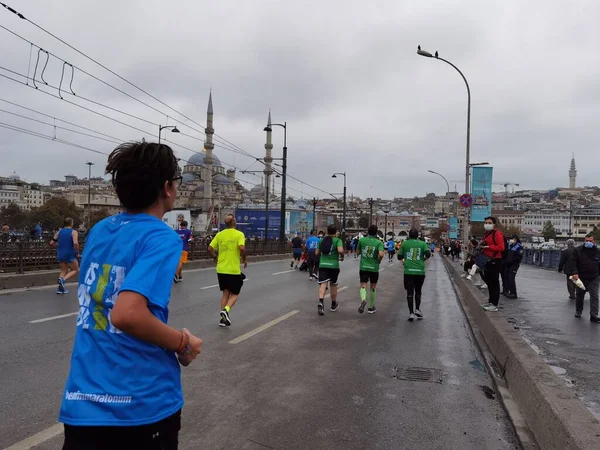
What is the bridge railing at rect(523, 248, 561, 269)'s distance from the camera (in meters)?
29.7

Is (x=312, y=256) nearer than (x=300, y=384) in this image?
No

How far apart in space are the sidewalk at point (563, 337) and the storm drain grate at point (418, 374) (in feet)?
4.37

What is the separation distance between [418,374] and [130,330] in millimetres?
4876

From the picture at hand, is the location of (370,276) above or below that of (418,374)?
above

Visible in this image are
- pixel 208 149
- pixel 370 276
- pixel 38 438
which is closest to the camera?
pixel 38 438

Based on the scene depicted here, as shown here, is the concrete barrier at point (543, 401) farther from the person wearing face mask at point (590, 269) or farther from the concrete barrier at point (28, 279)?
the concrete barrier at point (28, 279)

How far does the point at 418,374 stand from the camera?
5.98 m

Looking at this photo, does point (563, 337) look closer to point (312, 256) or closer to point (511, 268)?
point (511, 268)

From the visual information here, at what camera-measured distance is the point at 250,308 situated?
34.8ft

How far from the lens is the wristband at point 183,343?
188 cm

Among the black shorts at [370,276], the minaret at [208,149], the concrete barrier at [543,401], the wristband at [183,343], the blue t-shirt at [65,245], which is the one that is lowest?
the concrete barrier at [543,401]

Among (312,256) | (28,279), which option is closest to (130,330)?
(28,279)

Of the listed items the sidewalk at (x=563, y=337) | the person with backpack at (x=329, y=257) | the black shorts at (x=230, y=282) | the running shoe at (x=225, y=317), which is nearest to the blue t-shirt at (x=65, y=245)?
the black shorts at (x=230, y=282)

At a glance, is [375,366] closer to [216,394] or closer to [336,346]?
[336,346]
